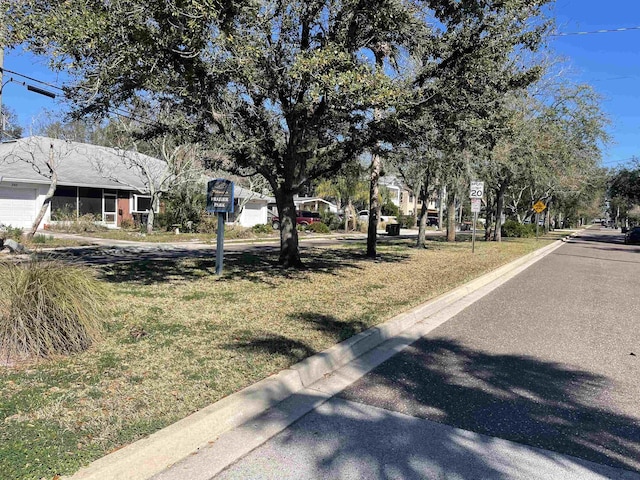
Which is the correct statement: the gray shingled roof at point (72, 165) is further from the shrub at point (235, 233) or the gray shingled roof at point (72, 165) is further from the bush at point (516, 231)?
the bush at point (516, 231)

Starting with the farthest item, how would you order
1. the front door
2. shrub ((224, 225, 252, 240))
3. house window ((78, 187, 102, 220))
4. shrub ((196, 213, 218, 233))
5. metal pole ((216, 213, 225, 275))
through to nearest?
the front door
shrub ((196, 213, 218, 233))
house window ((78, 187, 102, 220))
shrub ((224, 225, 252, 240))
metal pole ((216, 213, 225, 275))

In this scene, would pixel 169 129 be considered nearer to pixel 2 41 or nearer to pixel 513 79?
pixel 2 41

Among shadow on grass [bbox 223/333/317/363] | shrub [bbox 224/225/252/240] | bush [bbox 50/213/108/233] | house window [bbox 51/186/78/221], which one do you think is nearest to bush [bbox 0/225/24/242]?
bush [bbox 50/213/108/233]

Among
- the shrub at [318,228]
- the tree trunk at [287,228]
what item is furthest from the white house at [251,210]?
the tree trunk at [287,228]

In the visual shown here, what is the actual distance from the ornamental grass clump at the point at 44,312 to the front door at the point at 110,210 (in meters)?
26.0

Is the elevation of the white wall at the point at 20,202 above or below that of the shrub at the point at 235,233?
above

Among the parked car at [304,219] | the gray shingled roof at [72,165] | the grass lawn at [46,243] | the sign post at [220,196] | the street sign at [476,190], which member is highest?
the gray shingled roof at [72,165]

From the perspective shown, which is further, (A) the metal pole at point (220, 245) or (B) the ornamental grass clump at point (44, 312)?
(A) the metal pole at point (220, 245)

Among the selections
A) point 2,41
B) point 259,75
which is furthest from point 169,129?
point 2,41

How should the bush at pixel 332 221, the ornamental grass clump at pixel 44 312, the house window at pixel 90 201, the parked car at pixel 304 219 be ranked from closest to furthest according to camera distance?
the ornamental grass clump at pixel 44 312 → the house window at pixel 90 201 → the parked car at pixel 304 219 → the bush at pixel 332 221

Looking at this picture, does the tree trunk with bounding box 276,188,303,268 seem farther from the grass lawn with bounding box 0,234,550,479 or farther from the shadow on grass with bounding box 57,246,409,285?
the grass lawn with bounding box 0,234,550,479

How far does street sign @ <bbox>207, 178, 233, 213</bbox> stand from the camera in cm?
1038

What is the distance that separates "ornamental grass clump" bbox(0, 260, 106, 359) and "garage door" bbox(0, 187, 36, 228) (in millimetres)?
22898

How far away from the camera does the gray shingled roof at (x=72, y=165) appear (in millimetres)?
24844
